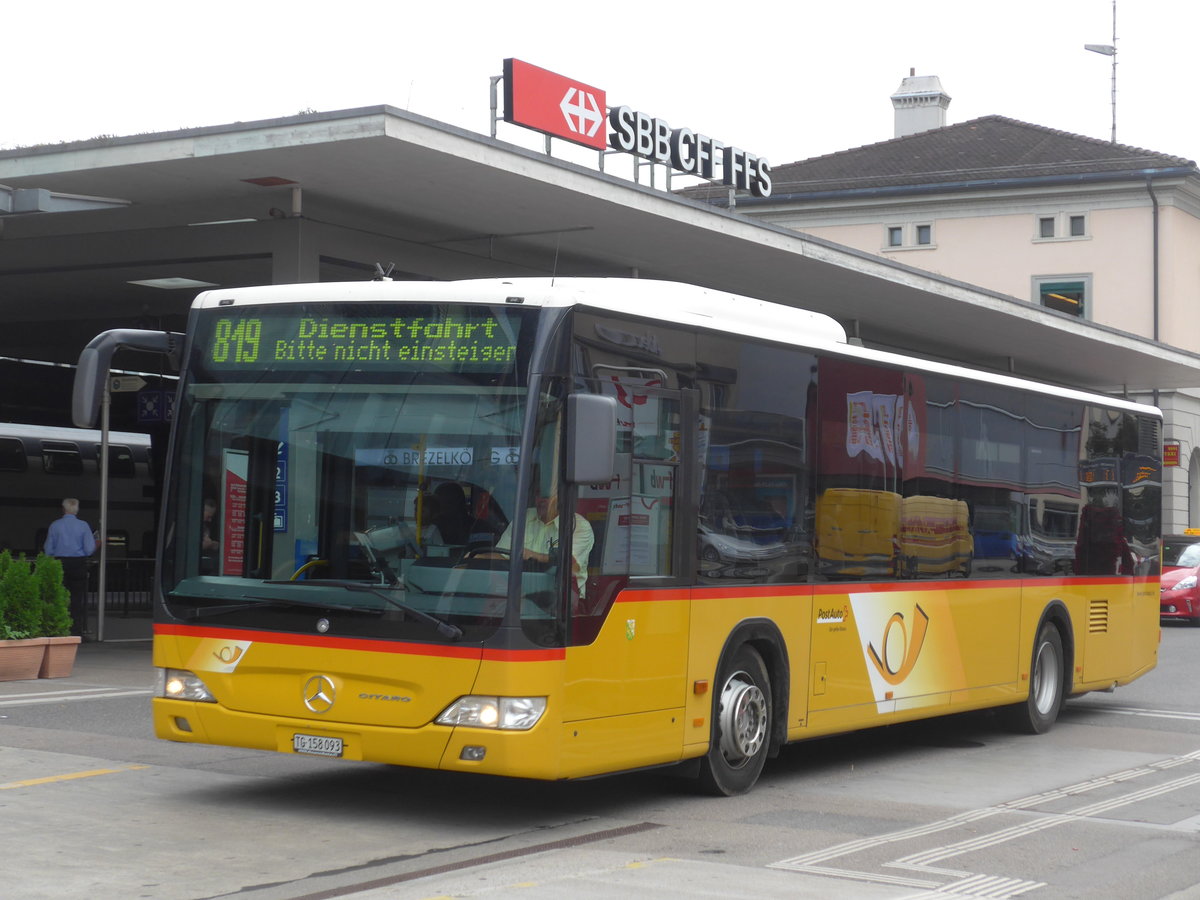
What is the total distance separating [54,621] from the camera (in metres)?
16.4

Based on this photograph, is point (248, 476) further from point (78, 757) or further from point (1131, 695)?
point (1131, 695)

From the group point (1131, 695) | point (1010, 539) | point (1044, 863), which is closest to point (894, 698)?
point (1010, 539)

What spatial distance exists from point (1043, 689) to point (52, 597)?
373 inches

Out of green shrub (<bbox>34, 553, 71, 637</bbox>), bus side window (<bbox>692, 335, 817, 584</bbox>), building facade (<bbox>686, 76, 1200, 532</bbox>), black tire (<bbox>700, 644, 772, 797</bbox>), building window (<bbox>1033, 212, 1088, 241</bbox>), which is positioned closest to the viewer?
bus side window (<bbox>692, 335, 817, 584</bbox>)

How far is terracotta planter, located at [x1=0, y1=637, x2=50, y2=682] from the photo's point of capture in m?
15.8

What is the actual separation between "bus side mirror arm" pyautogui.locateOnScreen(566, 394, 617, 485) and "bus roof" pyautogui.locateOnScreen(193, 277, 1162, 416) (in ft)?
2.00

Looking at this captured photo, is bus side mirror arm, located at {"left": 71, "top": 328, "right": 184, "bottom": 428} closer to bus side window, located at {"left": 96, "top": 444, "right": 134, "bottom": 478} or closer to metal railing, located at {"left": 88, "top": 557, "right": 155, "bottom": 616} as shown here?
metal railing, located at {"left": 88, "top": 557, "right": 155, "bottom": 616}

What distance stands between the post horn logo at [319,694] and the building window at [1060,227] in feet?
149

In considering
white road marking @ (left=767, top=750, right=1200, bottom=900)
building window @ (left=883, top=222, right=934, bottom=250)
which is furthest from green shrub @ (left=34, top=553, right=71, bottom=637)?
building window @ (left=883, top=222, right=934, bottom=250)

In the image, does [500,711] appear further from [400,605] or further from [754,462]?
[754,462]

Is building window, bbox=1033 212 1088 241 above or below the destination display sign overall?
above

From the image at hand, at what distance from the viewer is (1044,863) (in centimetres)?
816

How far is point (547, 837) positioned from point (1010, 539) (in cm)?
627

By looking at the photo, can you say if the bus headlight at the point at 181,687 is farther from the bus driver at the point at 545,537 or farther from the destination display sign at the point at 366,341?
the bus driver at the point at 545,537
